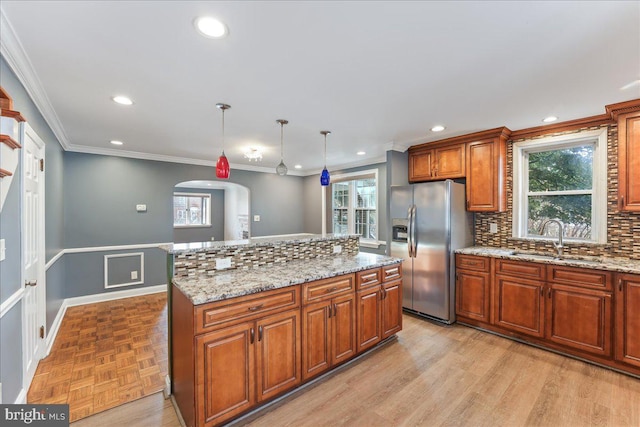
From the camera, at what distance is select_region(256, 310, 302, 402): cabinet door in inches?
75.2

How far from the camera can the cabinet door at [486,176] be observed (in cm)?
337

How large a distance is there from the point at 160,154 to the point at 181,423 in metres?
4.12

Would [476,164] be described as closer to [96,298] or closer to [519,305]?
[519,305]

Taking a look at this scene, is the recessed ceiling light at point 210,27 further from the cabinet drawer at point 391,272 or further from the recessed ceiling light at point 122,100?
the cabinet drawer at point 391,272

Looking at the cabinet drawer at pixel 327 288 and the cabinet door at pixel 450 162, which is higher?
the cabinet door at pixel 450 162

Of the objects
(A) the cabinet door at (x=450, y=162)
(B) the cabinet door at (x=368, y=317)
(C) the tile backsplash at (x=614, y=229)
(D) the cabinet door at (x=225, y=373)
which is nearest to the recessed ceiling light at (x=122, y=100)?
(D) the cabinet door at (x=225, y=373)

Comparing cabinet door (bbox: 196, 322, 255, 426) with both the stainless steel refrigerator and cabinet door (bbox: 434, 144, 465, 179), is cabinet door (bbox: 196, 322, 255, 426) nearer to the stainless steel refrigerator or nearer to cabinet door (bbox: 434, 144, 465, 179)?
the stainless steel refrigerator

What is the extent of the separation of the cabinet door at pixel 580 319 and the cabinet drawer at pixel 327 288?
209cm

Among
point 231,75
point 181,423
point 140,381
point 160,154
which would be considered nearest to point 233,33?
point 231,75

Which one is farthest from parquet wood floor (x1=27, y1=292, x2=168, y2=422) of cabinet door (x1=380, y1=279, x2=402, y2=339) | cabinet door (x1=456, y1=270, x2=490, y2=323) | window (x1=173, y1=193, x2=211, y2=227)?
window (x1=173, y1=193, x2=211, y2=227)

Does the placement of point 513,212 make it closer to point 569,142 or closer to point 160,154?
point 569,142

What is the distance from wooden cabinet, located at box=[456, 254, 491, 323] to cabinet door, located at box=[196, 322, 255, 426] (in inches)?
108

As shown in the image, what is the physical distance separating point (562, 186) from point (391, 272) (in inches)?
90.9

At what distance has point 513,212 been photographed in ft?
11.5
